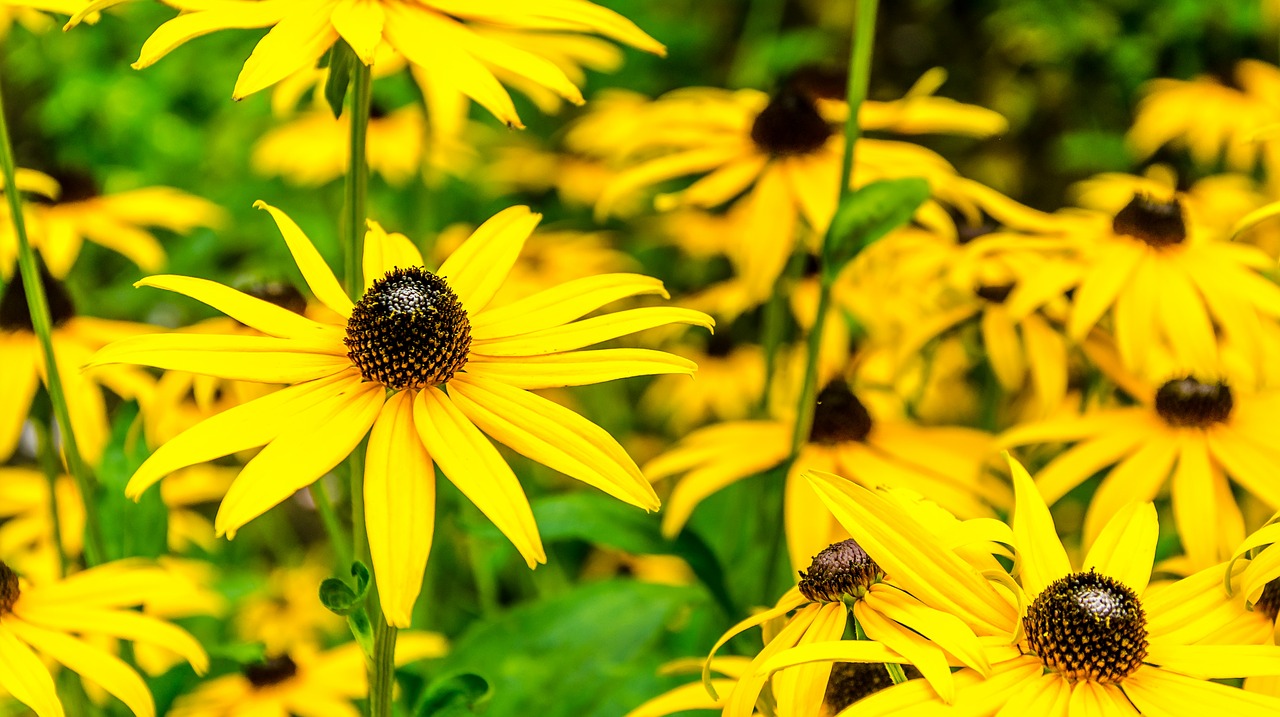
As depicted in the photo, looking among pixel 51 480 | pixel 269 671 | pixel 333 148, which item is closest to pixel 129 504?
pixel 51 480

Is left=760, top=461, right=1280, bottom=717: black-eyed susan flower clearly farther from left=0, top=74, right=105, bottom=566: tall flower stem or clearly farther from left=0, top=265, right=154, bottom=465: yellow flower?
left=0, top=265, right=154, bottom=465: yellow flower

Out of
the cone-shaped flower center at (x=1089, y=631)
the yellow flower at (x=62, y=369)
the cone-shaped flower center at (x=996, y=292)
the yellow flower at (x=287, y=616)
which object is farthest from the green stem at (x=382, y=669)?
the yellow flower at (x=287, y=616)

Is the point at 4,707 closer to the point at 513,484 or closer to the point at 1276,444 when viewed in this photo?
the point at 513,484

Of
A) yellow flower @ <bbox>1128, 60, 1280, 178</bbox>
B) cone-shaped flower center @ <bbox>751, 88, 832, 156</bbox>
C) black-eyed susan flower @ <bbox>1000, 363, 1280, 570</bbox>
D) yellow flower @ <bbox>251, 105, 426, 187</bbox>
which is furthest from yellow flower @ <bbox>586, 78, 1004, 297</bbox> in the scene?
yellow flower @ <bbox>1128, 60, 1280, 178</bbox>

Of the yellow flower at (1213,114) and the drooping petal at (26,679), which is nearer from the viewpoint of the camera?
the drooping petal at (26,679)

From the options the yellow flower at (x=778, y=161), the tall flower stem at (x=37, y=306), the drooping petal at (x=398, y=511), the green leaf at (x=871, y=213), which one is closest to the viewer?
the drooping petal at (x=398, y=511)

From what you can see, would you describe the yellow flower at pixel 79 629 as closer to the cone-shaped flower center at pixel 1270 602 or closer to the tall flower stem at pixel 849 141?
the tall flower stem at pixel 849 141

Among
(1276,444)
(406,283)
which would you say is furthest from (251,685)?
(1276,444)
